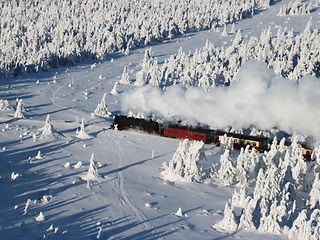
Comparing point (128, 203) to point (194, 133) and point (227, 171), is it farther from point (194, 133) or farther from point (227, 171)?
point (194, 133)

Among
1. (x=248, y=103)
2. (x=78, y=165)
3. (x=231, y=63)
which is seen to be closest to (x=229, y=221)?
(x=78, y=165)

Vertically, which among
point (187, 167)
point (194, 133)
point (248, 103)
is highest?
point (248, 103)

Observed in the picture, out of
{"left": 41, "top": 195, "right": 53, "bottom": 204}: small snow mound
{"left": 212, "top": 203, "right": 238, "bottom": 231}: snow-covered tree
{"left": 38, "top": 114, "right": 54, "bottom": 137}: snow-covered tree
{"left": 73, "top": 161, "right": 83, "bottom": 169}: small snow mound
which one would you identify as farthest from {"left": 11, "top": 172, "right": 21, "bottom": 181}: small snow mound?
{"left": 212, "top": 203, "right": 238, "bottom": 231}: snow-covered tree

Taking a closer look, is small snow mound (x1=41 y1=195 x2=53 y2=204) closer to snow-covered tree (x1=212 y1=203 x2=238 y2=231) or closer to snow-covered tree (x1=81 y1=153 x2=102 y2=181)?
snow-covered tree (x1=81 y1=153 x2=102 y2=181)

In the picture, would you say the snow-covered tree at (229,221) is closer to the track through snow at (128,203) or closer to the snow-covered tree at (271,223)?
the snow-covered tree at (271,223)

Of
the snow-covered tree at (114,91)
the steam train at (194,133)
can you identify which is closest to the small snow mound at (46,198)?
the steam train at (194,133)
